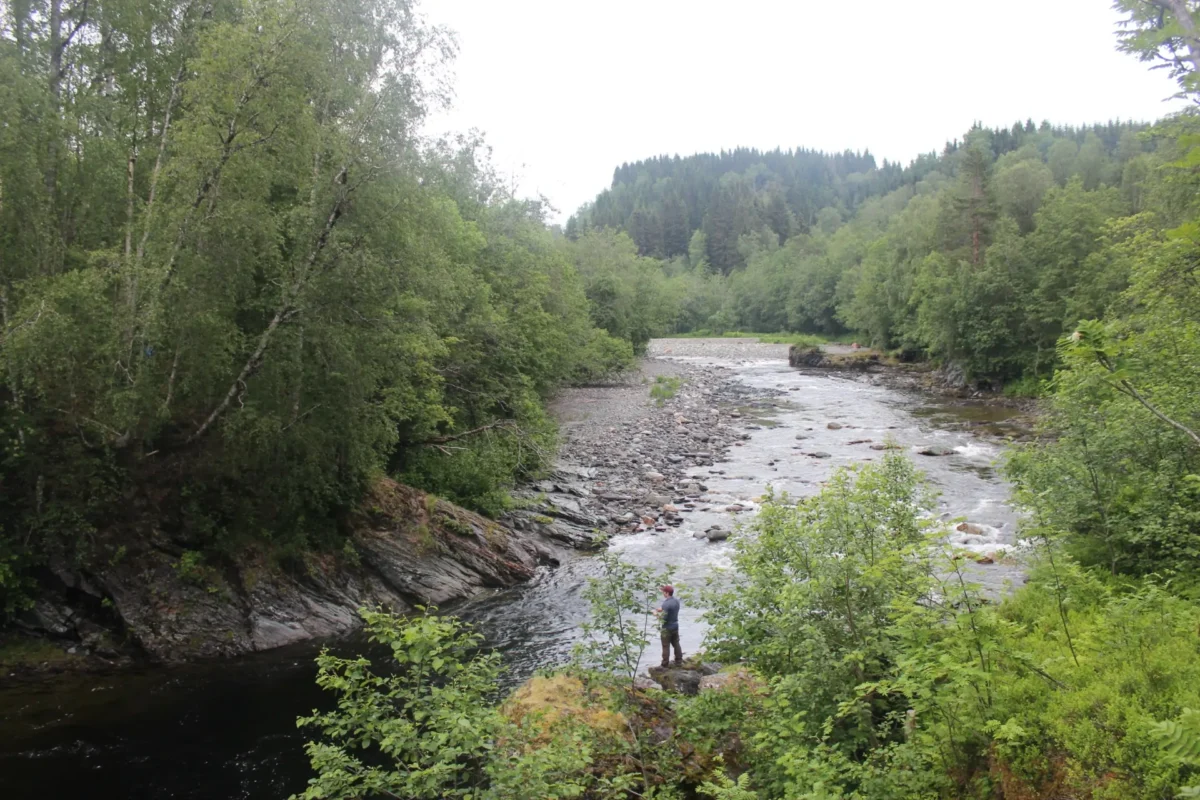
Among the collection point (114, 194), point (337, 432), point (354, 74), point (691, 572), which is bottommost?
point (691, 572)

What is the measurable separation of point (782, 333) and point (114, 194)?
107275 mm

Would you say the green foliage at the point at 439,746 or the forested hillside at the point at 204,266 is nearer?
the green foliage at the point at 439,746

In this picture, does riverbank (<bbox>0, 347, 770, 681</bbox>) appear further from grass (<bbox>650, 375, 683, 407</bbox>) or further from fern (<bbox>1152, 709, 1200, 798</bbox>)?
grass (<bbox>650, 375, 683, 407</bbox>)

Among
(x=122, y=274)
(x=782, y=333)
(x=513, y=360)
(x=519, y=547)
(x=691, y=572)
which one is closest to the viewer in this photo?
(x=122, y=274)

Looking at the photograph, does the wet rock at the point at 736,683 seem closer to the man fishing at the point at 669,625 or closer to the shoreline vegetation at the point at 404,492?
the shoreline vegetation at the point at 404,492

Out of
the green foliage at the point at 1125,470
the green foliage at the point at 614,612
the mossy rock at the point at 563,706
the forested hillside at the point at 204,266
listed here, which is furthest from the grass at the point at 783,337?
the green foliage at the point at 614,612

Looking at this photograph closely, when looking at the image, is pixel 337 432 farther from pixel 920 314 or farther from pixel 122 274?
pixel 920 314

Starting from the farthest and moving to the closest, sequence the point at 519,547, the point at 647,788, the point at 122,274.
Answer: the point at 519,547 < the point at 122,274 < the point at 647,788

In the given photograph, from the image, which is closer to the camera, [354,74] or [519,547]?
[354,74]

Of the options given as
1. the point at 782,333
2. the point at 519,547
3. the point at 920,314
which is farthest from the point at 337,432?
the point at 782,333

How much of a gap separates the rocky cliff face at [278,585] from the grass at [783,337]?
247 ft

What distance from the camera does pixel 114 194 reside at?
625 inches

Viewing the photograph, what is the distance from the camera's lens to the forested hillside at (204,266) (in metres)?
13.9

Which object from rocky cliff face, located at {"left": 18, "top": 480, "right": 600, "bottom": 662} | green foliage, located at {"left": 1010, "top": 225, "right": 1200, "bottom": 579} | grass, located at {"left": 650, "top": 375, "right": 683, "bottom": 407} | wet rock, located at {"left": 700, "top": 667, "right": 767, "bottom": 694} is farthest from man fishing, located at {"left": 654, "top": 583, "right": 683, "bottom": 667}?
grass, located at {"left": 650, "top": 375, "right": 683, "bottom": 407}
